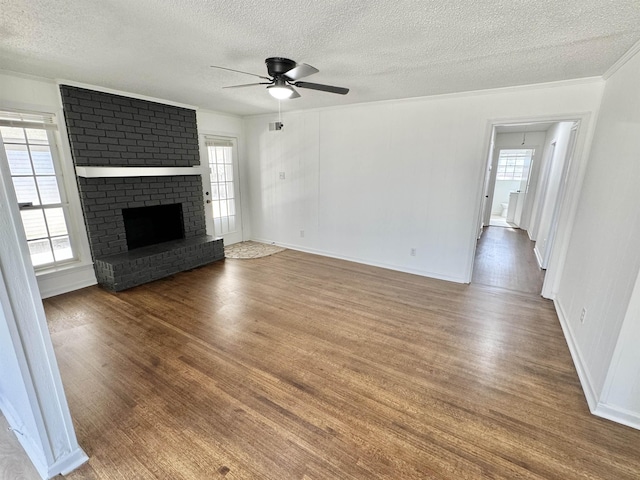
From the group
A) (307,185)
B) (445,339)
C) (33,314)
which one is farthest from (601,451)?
(307,185)

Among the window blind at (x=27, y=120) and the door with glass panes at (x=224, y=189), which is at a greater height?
the window blind at (x=27, y=120)

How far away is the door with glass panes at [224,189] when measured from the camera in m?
5.38

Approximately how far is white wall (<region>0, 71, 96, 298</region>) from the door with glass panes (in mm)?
1961

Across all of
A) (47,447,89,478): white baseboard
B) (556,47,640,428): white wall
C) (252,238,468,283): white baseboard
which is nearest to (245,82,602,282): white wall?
(252,238,468,283): white baseboard

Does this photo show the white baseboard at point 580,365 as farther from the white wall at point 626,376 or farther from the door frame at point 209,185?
the door frame at point 209,185

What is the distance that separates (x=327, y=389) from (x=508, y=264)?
415cm

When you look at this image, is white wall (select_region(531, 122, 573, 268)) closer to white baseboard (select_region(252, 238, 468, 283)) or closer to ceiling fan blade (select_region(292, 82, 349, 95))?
white baseboard (select_region(252, 238, 468, 283))

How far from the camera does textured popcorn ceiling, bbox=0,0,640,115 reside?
5.70 feet

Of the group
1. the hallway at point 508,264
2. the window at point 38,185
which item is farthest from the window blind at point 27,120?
the hallway at point 508,264

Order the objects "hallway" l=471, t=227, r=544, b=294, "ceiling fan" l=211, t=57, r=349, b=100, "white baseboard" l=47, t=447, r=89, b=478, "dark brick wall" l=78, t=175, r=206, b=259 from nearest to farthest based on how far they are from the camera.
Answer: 1. "white baseboard" l=47, t=447, r=89, b=478
2. "ceiling fan" l=211, t=57, r=349, b=100
3. "dark brick wall" l=78, t=175, r=206, b=259
4. "hallway" l=471, t=227, r=544, b=294

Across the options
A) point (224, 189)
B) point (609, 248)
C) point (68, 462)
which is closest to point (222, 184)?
point (224, 189)

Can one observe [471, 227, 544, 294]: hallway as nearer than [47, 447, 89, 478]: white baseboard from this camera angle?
No

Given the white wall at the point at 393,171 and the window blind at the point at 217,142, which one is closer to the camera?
the white wall at the point at 393,171

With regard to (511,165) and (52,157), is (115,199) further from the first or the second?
(511,165)
